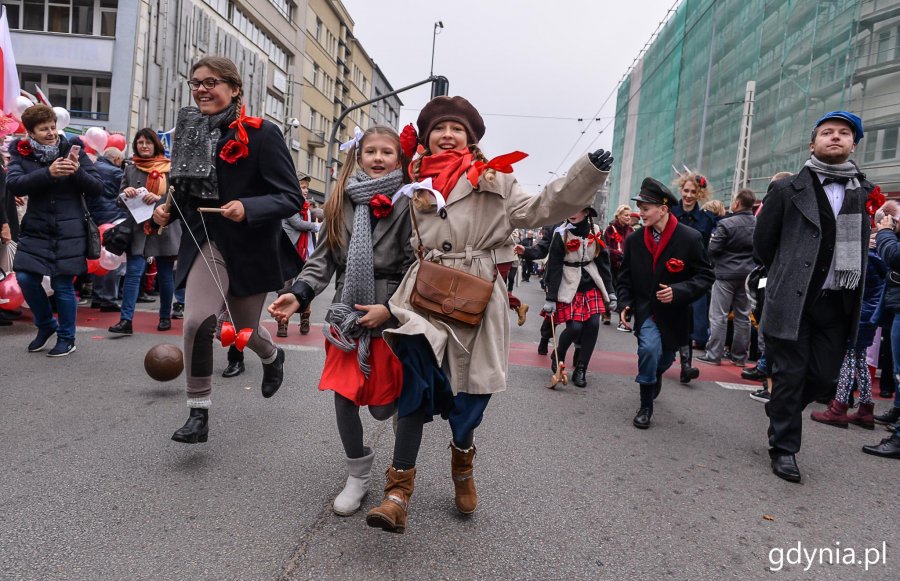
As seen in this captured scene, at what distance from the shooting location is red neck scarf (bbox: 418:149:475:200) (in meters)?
2.65

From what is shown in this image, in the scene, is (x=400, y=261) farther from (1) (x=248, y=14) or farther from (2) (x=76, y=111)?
(1) (x=248, y=14)

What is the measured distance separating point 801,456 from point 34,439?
455 centimetres

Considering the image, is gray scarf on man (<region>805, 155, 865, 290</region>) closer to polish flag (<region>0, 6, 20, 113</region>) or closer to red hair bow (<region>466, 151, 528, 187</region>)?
red hair bow (<region>466, 151, 528, 187</region>)

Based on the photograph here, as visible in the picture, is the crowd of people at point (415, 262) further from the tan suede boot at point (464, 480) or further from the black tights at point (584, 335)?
the black tights at point (584, 335)

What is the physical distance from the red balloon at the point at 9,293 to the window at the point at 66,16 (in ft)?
73.7

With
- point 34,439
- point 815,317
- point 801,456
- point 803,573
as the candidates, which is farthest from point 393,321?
point 801,456

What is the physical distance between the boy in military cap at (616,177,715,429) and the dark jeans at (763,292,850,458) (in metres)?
0.74

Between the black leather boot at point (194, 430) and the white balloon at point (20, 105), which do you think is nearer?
the black leather boot at point (194, 430)

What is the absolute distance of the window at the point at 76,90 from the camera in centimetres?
2478

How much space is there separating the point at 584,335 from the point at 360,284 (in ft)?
12.3

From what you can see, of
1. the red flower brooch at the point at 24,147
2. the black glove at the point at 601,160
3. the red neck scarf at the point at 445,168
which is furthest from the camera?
the red flower brooch at the point at 24,147

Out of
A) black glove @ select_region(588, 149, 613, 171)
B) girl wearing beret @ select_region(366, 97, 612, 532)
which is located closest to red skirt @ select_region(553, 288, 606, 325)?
girl wearing beret @ select_region(366, 97, 612, 532)

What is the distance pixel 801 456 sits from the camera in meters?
4.12

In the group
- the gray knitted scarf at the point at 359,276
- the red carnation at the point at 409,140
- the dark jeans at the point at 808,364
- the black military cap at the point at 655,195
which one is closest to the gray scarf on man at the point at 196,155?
the gray knitted scarf at the point at 359,276
